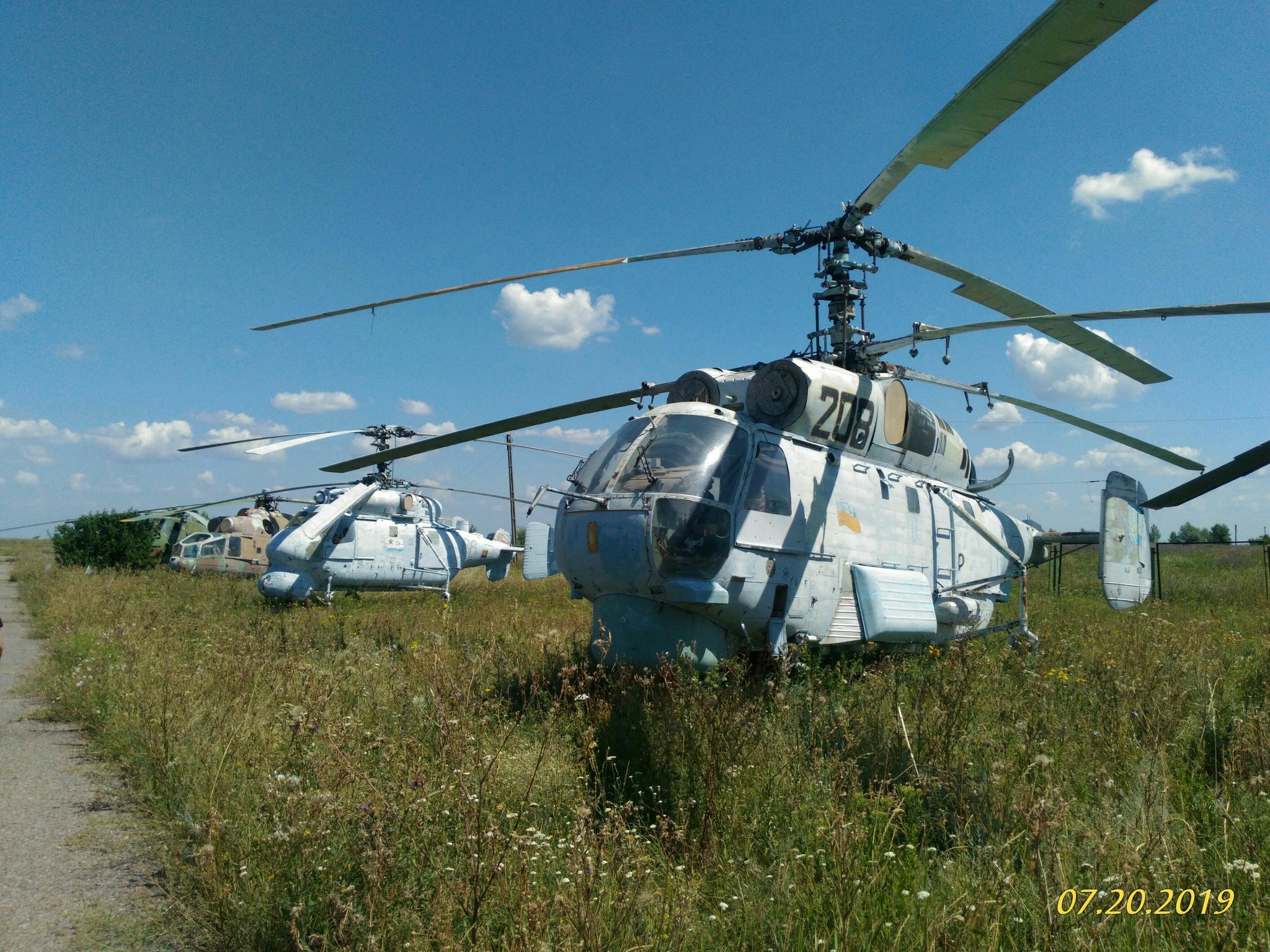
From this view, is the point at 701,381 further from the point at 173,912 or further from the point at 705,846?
the point at 173,912

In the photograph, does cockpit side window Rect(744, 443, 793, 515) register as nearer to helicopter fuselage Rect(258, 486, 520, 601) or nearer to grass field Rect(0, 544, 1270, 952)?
grass field Rect(0, 544, 1270, 952)

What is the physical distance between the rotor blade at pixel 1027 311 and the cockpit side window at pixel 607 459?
2.78m

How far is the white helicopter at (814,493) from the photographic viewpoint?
5492mm

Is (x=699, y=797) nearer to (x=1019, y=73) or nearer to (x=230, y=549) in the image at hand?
(x=1019, y=73)

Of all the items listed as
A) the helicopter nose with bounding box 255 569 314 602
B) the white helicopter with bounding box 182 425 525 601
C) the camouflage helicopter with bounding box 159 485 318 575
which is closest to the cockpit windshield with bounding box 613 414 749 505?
the white helicopter with bounding box 182 425 525 601

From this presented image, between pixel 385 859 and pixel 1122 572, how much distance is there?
7432 mm

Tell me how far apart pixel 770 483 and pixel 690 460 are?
0.71m

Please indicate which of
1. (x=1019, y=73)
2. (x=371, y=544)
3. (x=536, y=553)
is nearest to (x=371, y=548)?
(x=371, y=544)

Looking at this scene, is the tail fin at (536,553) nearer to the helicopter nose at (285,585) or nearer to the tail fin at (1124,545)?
the tail fin at (1124,545)

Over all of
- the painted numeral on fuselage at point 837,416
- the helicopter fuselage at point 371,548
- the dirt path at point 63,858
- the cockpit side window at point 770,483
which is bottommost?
the dirt path at point 63,858

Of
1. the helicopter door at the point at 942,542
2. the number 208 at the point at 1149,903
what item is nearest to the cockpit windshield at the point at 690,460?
the helicopter door at the point at 942,542

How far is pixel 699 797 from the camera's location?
409 centimetres

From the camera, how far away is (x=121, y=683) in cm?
665

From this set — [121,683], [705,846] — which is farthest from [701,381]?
[121,683]
